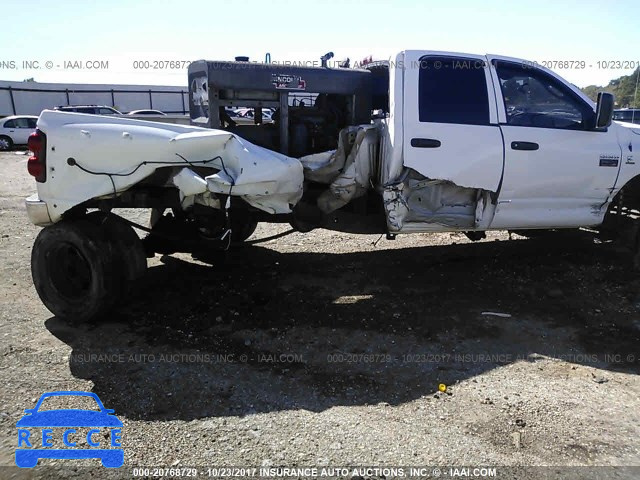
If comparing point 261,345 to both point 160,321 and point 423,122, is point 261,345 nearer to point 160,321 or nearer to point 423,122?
point 160,321

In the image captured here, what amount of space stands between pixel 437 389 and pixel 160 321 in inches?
94.0

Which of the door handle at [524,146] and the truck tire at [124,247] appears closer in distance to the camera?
the truck tire at [124,247]

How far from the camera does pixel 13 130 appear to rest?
21.0m

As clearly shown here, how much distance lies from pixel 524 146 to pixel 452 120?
0.74 metres

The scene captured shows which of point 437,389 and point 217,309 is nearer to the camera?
point 437,389

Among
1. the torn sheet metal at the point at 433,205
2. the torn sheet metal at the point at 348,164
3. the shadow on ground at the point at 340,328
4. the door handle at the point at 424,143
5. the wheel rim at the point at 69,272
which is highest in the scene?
the door handle at the point at 424,143

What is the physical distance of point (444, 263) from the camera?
5859 millimetres

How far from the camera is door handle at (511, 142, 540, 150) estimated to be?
4.68m

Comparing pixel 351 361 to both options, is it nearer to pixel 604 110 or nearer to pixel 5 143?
pixel 604 110

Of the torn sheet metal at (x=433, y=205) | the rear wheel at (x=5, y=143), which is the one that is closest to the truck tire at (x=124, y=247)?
the torn sheet metal at (x=433, y=205)

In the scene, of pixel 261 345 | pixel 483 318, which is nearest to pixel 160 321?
pixel 261 345

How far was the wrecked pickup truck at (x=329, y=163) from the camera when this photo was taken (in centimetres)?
399

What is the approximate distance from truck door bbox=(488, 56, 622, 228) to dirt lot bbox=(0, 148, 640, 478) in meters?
0.77

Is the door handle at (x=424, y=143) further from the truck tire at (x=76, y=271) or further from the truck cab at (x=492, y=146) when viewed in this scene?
the truck tire at (x=76, y=271)
